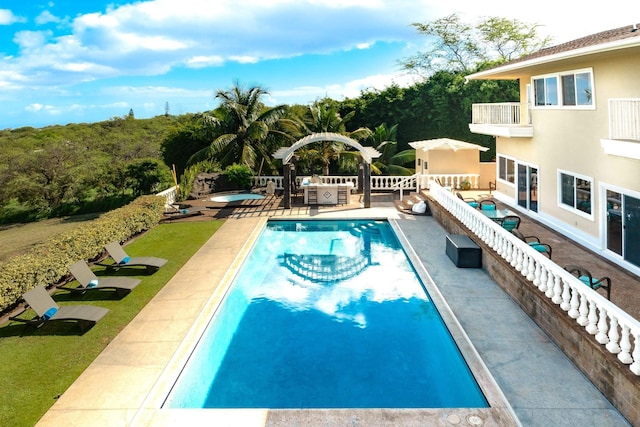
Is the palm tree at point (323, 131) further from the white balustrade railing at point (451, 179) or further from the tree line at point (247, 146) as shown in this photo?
the white balustrade railing at point (451, 179)

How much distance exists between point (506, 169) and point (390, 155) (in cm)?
1233

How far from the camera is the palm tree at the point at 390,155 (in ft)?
106

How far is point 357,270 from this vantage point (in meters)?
15.9

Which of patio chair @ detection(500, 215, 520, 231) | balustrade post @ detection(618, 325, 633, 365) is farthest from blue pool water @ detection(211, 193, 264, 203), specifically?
balustrade post @ detection(618, 325, 633, 365)

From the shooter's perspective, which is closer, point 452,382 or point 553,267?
point 452,382

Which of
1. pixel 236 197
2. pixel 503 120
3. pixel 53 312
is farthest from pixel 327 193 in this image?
pixel 53 312

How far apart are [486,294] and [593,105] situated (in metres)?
6.59

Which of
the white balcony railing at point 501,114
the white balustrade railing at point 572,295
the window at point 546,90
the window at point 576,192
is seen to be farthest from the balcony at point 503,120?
the white balustrade railing at point 572,295

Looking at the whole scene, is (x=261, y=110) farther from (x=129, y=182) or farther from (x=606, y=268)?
(x=606, y=268)

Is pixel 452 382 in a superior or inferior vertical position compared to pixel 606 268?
inferior

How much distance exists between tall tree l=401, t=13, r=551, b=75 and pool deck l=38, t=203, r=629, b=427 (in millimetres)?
42531

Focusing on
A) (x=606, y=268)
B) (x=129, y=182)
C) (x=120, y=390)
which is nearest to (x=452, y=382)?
(x=120, y=390)

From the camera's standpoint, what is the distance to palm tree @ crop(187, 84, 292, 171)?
3189 cm

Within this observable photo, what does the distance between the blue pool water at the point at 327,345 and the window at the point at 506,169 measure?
345 inches
